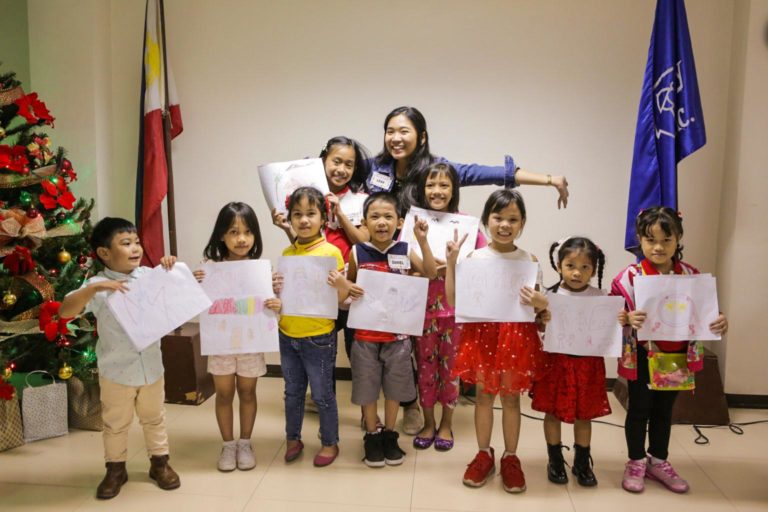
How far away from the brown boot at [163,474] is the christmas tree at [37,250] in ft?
2.33

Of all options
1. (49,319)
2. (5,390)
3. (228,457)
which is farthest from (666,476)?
(5,390)

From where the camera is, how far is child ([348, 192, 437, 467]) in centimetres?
263

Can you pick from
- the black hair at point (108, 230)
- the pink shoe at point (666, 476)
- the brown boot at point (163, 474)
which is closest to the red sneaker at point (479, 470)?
the pink shoe at point (666, 476)

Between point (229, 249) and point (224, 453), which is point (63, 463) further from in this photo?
point (229, 249)

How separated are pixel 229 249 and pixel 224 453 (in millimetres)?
923

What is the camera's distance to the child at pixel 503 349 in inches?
96.0

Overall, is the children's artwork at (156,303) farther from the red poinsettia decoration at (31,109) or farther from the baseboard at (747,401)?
the baseboard at (747,401)

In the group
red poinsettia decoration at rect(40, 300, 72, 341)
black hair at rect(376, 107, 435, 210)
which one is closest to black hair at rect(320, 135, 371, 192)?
black hair at rect(376, 107, 435, 210)

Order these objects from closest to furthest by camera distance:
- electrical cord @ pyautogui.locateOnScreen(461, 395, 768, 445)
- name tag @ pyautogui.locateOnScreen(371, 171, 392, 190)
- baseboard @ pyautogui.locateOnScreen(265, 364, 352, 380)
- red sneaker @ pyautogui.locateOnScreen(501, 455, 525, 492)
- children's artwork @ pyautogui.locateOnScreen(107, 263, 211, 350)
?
children's artwork @ pyautogui.locateOnScreen(107, 263, 211, 350)
red sneaker @ pyautogui.locateOnScreen(501, 455, 525, 492)
name tag @ pyautogui.locateOnScreen(371, 171, 392, 190)
electrical cord @ pyautogui.locateOnScreen(461, 395, 768, 445)
baseboard @ pyautogui.locateOnScreen(265, 364, 352, 380)

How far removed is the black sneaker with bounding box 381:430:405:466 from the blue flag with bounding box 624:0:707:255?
147cm

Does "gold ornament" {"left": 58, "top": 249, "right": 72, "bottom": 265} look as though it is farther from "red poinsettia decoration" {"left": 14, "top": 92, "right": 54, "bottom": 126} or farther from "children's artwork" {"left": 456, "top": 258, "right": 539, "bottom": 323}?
"children's artwork" {"left": 456, "top": 258, "right": 539, "bottom": 323}

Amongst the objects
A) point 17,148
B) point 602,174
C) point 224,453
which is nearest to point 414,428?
point 224,453

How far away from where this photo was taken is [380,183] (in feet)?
9.77

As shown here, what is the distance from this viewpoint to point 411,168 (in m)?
2.94
